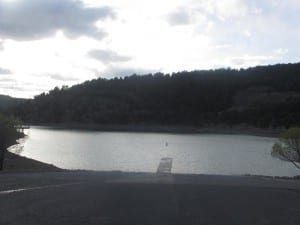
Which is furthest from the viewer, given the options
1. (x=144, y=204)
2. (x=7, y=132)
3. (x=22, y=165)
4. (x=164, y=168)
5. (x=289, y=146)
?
(x=289, y=146)

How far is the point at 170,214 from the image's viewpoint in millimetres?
9617

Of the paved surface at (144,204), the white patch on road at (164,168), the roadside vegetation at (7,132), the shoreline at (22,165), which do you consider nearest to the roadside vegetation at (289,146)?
the white patch on road at (164,168)

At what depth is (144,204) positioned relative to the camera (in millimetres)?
10672

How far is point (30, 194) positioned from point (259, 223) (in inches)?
209

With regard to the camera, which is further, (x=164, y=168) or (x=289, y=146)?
(x=289, y=146)

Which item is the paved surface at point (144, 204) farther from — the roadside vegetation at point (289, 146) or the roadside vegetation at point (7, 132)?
the roadside vegetation at point (289, 146)

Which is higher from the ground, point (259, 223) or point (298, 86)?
point (298, 86)

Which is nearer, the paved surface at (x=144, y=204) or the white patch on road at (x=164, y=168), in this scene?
the paved surface at (x=144, y=204)

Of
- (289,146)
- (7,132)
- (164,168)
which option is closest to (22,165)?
(7,132)

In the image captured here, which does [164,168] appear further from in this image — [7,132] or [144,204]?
[144,204]

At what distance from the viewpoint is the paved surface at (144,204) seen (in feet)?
30.2

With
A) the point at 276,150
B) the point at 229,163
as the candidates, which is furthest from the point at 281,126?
the point at 276,150

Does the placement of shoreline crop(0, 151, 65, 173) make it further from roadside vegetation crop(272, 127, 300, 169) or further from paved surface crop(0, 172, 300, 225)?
roadside vegetation crop(272, 127, 300, 169)

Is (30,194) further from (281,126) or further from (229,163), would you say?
(281,126)
